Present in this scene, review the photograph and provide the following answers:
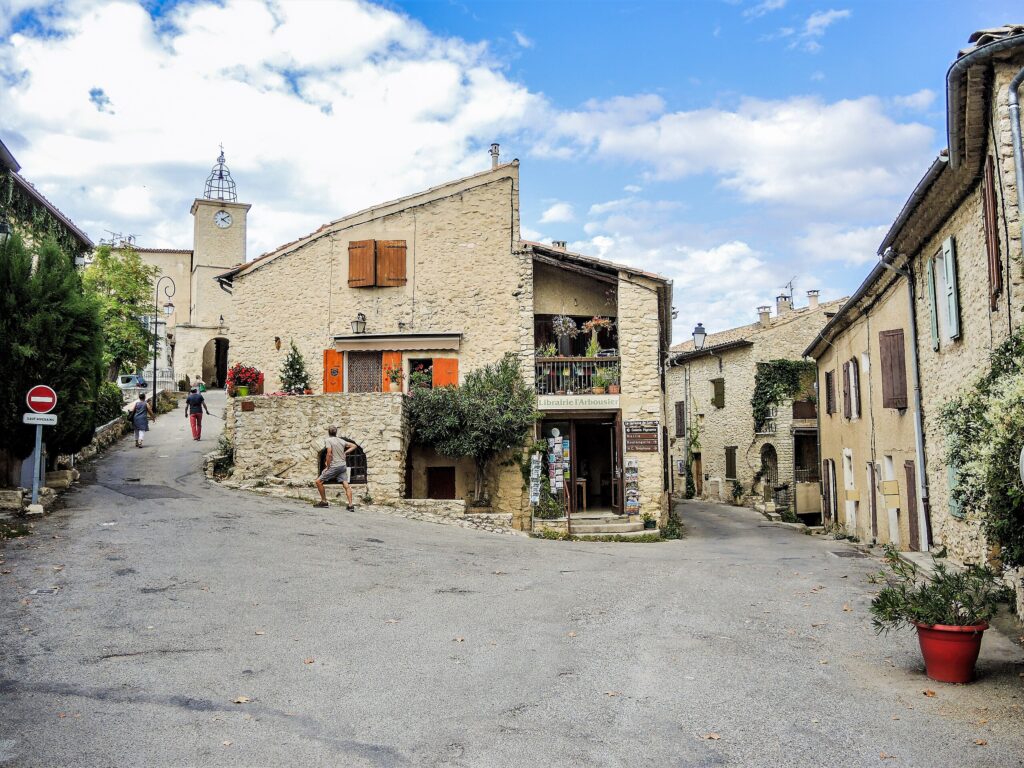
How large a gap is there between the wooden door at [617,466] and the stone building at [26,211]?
494 inches

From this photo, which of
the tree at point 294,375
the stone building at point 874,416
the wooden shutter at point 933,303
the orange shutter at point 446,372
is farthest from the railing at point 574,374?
the wooden shutter at point 933,303

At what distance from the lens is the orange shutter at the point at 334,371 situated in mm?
20234

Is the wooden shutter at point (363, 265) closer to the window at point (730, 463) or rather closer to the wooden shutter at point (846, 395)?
the wooden shutter at point (846, 395)

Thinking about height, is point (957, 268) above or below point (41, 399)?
above

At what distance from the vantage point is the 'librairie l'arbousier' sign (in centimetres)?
1888

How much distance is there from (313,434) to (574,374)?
246 inches

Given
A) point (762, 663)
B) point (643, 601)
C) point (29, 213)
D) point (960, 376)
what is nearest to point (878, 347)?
point (960, 376)

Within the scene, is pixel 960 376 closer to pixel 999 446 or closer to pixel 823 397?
pixel 999 446

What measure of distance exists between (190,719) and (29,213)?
19556 mm

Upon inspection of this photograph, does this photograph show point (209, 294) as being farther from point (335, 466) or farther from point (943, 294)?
point (943, 294)

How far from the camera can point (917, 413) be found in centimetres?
1359

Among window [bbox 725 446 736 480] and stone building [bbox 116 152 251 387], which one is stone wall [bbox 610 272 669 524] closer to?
window [bbox 725 446 736 480]

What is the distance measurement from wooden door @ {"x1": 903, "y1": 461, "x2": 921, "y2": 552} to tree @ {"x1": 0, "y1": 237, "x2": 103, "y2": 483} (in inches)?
587

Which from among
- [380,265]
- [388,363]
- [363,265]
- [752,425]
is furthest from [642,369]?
[752,425]
